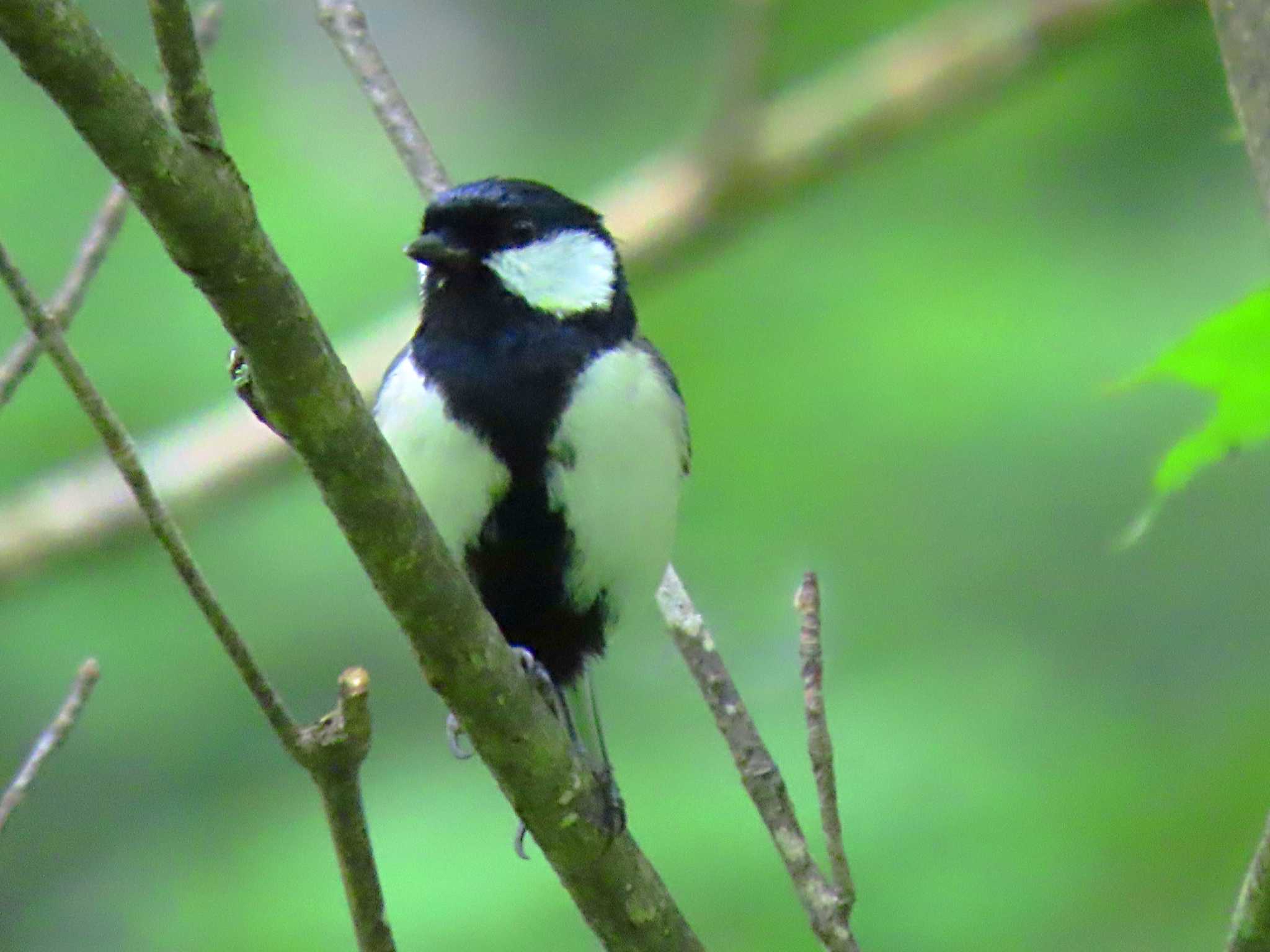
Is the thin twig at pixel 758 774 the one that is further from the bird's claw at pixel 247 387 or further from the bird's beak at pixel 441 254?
the bird's claw at pixel 247 387

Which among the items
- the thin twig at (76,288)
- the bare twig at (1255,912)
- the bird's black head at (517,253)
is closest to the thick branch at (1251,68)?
the bare twig at (1255,912)

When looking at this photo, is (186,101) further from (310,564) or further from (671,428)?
(310,564)

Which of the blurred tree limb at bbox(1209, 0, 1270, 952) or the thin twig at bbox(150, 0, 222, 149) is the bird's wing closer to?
the blurred tree limb at bbox(1209, 0, 1270, 952)

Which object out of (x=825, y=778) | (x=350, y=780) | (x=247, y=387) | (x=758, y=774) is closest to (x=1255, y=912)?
(x=825, y=778)

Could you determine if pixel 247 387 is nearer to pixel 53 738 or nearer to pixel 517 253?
pixel 53 738

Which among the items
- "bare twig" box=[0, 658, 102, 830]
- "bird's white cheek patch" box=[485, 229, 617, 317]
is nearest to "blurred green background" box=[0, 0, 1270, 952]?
"bird's white cheek patch" box=[485, 229, 617, 317]

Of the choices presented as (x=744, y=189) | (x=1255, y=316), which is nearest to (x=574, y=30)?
(x=744, y=189)
